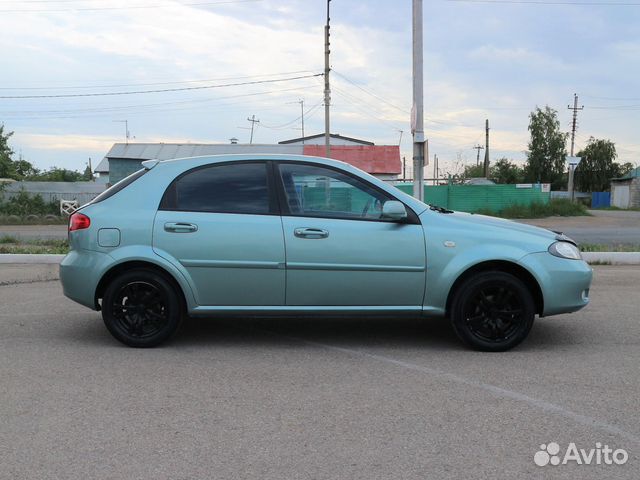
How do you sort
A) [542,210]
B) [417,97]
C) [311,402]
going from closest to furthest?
1. [311,402]
2. [417,97]
3. [542,210]

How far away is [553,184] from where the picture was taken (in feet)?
210

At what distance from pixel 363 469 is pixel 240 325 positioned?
322 cm

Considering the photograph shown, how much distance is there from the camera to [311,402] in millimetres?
3850

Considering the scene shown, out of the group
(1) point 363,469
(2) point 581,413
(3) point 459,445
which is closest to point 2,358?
(1) point 363,469

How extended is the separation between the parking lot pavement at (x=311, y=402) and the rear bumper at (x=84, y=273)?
50cm

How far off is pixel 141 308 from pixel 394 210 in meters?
2.38

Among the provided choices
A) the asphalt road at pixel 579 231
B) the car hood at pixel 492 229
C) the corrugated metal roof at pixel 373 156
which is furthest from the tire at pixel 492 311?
the corrugated metal roof at pixel 373 156

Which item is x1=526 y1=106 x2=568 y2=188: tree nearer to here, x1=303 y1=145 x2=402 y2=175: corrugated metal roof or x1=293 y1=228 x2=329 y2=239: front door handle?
x1=303 y1=145 x2=402 y2=175: corrugated metal roof

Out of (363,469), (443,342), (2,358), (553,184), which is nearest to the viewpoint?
(363,469)

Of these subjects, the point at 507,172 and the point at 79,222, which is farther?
the point at 507,172

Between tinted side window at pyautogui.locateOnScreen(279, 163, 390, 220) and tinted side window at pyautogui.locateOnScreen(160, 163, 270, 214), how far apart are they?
0.76 feet

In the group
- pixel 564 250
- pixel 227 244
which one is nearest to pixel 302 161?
pixel 227 244

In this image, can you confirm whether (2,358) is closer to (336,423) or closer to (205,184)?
(205,184)

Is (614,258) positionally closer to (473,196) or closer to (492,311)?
(492,311)
